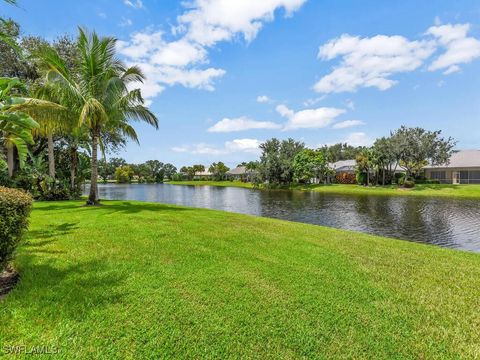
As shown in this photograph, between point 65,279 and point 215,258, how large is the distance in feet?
9.31

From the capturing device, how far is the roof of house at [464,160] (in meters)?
47.8

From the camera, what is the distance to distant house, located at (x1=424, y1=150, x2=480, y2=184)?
47.5m

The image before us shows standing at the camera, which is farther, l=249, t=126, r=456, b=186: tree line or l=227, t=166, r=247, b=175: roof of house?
l=227, t=166, r=247, b=175: roof of house

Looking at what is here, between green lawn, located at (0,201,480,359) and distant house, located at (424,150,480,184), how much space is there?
53.0 metres

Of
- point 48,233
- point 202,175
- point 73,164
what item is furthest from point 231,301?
point 202,175

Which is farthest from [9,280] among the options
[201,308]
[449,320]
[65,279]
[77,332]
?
[449,320]

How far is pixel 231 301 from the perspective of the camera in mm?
4293

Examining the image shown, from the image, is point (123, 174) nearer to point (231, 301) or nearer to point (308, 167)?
point (308, 167)

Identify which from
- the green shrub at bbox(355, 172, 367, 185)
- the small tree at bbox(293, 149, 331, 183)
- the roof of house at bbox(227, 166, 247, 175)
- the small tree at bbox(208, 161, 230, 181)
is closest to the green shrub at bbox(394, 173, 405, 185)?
the green shrub at bbox(355, 172, 367, 185)

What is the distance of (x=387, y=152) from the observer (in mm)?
49000

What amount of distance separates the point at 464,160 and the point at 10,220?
6387 cm

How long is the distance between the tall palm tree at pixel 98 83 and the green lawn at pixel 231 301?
26.8ft

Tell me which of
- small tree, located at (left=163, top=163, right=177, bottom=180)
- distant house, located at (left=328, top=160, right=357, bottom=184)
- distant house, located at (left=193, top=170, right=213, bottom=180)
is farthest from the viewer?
small tree, located at (left=163, top=163, right=177, bottom=180)

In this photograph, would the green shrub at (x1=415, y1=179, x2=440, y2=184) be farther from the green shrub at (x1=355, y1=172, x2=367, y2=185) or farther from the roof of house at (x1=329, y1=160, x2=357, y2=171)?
the roof of house at (x1=329, y1=160, x2=357, y2=171)
